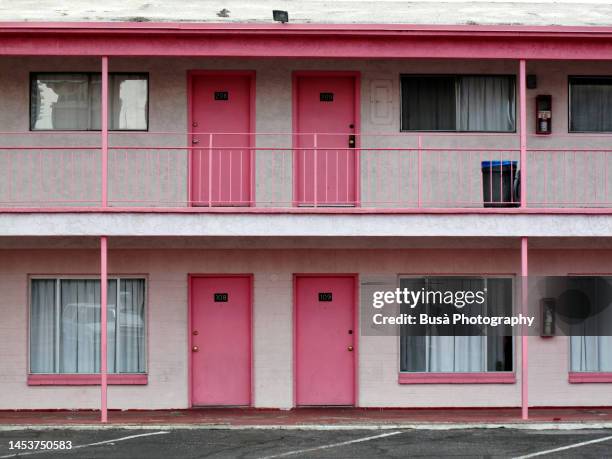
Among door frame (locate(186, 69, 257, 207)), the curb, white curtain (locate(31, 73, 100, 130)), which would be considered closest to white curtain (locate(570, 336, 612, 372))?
the curb

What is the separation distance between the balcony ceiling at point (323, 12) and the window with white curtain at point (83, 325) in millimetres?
4286

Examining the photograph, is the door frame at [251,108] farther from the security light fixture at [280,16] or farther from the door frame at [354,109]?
the security light fixture at [280,16]

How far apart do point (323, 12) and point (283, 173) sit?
10.9ft

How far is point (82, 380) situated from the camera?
17.1 metres

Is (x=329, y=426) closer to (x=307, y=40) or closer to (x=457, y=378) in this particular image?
(x=457, y=378)

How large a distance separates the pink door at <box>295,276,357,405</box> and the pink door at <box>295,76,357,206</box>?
1.44m

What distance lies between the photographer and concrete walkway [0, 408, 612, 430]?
50.8ft

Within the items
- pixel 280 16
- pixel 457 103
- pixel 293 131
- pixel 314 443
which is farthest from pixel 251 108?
pixel 314 443

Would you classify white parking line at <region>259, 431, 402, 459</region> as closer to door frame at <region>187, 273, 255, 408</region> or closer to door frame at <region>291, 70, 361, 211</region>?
door frame at <region>187, 273, 255, 408</region>

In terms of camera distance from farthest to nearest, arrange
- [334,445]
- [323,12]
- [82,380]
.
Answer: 1. [323,12]
2. [82,380]
3. [334,445]

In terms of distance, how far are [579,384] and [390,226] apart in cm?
441

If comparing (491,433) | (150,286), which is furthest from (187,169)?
(491,433)

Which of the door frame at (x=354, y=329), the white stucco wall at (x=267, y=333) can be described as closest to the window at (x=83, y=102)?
the white stucco wall at (x=267, y=333)

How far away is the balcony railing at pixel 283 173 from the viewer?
56.5 ft
